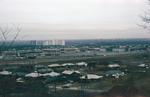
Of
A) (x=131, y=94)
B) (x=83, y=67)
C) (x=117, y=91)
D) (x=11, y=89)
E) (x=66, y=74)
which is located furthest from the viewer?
(x=83, y=67)

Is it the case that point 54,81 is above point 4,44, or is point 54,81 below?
below

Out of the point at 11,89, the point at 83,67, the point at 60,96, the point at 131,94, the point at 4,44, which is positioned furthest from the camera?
the point at 83,67

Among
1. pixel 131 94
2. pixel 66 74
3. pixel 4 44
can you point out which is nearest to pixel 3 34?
pixel 4 44

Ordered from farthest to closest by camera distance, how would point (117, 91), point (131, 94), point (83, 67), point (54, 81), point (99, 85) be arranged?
point (83, 67) < point (54, 81) < point (99, 85) < point (117, 91) < point (131, 94)

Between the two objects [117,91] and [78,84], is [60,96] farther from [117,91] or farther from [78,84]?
[78,84]

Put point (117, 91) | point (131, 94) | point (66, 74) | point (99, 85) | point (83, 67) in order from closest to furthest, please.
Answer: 1. point (131, 94)
2. point (117, 91)
3. point (99, 85)
4. point (66, 74)
5. point (83, 67)

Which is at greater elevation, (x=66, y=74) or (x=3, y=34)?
(x=3, y=34)

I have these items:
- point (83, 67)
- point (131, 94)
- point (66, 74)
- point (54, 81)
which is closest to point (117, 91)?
point (131, 94)

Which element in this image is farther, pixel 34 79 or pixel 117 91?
pixel 34 79

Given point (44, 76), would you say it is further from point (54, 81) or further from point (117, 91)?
point (117, 91)
